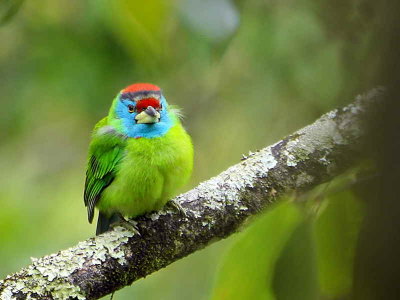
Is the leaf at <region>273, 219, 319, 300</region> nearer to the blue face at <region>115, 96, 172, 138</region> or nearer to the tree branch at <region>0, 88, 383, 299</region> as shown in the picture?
the tree branch at <region>0, 88, 383, 299</region>

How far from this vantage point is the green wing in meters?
2.74

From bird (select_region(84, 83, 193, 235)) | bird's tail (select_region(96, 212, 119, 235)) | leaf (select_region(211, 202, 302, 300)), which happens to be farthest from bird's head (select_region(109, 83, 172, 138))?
leaf (select_region(211, 202, 302, 300))

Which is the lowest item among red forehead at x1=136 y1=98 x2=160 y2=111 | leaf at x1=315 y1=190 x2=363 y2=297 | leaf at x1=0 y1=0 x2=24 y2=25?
leaf at x1=315 y1=190 x2=363 y2=297

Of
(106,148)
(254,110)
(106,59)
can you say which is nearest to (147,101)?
(106,148)

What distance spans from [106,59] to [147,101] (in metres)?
0.79

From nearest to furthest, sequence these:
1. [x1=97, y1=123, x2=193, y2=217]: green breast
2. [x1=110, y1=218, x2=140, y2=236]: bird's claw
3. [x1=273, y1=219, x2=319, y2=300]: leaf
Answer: [x1=273, y1=219, x2=319, y2=300]: leaf → [x1=110, y1=218, x2=140, y2=236]: bird's claw → [x1=97, y1=123, x2=193, y2=217]: green breast

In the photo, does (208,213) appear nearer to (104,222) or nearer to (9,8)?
(104,222)

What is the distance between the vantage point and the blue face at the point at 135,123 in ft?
9.20

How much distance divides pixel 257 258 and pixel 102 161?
171 centimetres

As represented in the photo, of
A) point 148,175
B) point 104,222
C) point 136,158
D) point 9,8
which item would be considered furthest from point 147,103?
point 9,8

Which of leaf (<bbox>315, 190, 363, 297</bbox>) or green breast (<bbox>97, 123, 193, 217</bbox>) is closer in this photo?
leaf (<bbox>315, 190, 363, 297</bbox>)

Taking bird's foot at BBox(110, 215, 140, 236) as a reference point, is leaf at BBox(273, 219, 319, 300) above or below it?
below

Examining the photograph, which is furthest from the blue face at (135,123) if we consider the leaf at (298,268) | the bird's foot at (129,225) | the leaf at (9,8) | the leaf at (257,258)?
the leaf at (298,268)

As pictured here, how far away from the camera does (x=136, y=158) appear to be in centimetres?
268
